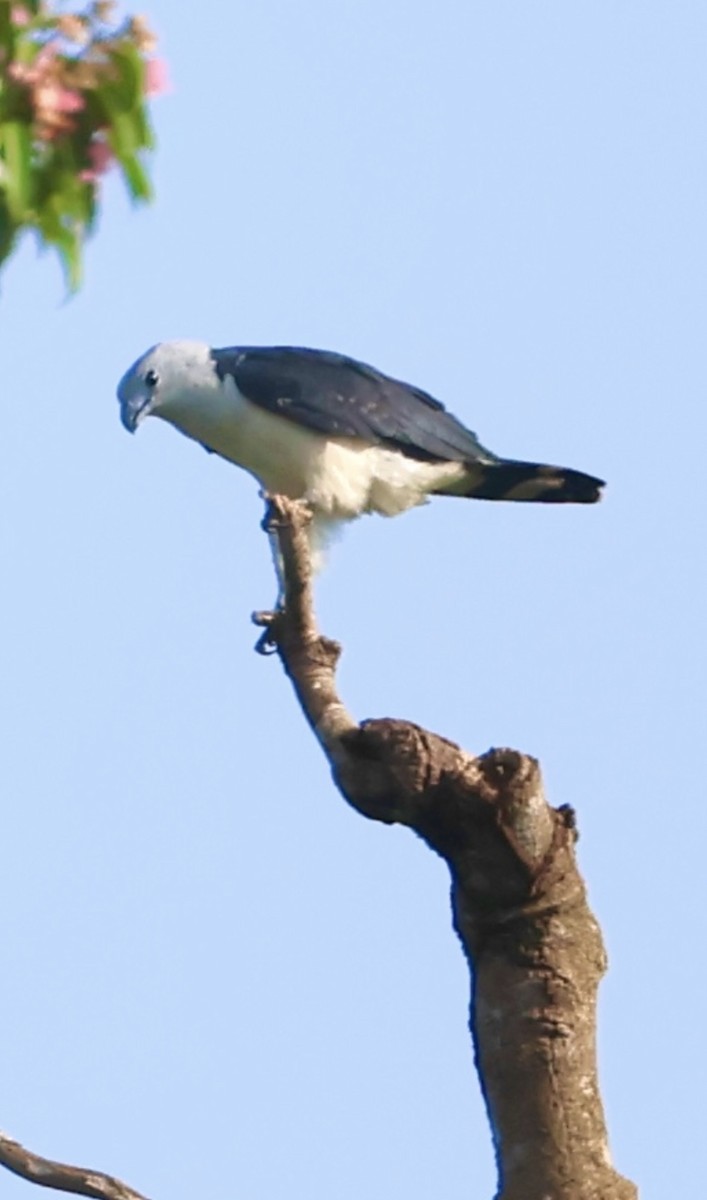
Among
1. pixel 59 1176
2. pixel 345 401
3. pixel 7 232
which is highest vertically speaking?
pixel 345 401

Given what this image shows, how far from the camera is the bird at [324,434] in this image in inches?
332

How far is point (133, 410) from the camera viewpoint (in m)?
8.55

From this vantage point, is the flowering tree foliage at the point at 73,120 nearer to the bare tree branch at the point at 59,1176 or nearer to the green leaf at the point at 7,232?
the green leaf at the point at 7,232

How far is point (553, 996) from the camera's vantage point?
4.45 metres

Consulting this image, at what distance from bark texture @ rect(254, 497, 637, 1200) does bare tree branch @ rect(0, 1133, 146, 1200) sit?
30.5 inches

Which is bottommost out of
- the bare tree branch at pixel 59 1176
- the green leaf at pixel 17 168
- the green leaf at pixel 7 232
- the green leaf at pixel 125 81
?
the bare tree branch at pixel 59 1176

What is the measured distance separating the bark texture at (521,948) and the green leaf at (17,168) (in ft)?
7.03

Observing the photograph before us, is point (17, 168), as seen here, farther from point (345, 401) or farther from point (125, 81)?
point (345, 401)

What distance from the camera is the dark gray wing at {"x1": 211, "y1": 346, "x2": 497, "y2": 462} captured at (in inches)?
335

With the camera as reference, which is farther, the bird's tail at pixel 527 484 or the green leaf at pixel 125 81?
the bird's tail at pixel 527 484

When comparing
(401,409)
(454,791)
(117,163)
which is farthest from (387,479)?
(117,163)

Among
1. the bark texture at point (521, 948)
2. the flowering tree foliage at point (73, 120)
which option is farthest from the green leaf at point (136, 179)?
the bark texture at point (521, 948)

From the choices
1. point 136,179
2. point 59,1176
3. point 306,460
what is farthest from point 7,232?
point 306,460

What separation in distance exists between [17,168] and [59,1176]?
2.33 metres
